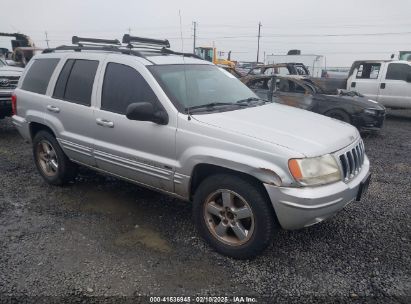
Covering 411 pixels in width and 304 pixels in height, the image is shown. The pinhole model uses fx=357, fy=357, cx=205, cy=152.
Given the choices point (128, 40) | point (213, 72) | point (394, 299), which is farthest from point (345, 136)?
point (128, 40)

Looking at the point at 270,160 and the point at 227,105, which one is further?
the point at 227,105

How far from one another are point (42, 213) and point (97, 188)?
0.89 metres

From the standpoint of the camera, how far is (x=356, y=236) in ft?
12.1

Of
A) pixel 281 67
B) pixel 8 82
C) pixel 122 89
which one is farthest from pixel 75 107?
pixel 281 67

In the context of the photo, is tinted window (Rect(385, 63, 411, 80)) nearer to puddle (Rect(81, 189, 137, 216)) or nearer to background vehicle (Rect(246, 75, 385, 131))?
background vehicle (Rect(246, 75, 385, 131))

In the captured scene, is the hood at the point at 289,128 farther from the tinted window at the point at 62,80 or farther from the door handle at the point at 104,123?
the tinted window at the point at 62,80

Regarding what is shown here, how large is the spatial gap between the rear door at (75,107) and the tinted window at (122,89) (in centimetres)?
22

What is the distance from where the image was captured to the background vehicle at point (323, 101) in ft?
27.4

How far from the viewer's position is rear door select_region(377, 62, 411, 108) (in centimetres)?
1100

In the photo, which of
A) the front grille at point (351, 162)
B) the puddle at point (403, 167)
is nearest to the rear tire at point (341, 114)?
the puddle at point (403, 167)

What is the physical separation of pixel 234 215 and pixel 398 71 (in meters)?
→ 10.3

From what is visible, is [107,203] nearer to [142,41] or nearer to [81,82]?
[81,82]

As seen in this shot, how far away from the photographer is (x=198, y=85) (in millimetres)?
3883

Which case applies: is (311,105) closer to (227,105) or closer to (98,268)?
(227,105)
